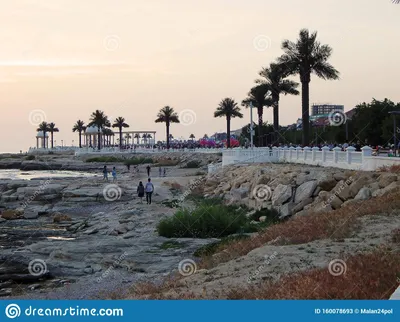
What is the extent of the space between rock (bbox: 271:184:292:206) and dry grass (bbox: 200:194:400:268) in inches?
364

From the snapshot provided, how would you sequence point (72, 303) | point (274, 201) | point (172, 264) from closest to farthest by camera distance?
1. point (72, 303)
2. point (172, 264)
3. point (274, 201)

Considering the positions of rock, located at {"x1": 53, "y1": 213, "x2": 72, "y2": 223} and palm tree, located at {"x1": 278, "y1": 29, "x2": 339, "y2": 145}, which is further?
palm tree, located at {"x1": 278, "y1": 29, "x2": 339, "y2": 145}

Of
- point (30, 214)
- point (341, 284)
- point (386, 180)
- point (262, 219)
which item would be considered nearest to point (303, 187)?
point (262, 219)

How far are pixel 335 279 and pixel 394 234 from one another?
13.7 ft

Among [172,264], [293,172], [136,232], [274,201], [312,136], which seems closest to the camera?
[172,264]

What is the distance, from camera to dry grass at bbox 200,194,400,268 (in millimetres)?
14352

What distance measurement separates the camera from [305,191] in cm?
2569

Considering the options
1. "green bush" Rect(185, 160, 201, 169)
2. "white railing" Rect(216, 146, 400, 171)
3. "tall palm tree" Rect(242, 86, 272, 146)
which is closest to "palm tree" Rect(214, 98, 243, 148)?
"green bush" Rect(185, 160, 201, 169)

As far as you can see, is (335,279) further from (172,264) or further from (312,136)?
(312,136)

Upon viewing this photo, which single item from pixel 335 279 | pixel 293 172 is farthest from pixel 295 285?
pixel 293 172

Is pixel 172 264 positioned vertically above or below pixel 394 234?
below

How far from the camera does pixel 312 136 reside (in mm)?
100625

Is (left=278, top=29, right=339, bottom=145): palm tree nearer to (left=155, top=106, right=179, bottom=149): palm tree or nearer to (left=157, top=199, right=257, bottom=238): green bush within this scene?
(left=157, top=199, right=257, bottom=238): green bush

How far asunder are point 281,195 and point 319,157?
235 inches
